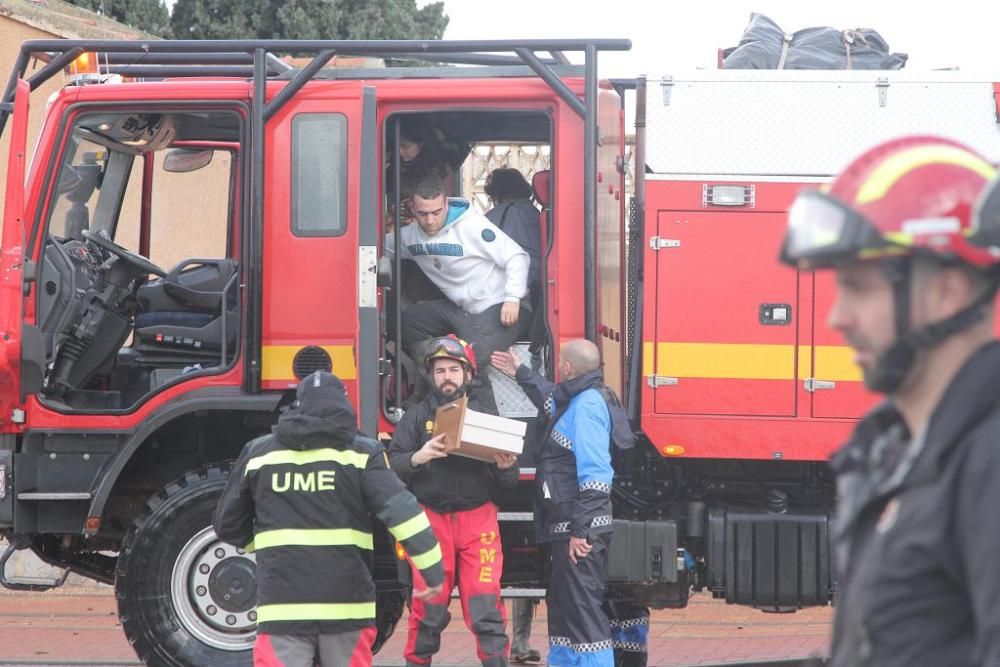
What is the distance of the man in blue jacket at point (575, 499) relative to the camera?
20.2 ft

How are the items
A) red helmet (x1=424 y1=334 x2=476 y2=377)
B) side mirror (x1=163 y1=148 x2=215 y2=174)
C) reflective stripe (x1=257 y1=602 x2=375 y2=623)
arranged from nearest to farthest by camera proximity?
reflective stripe (x1=257 y1=602 x2=375 y2=623), red helmet (x1=424 y1=334 x2=476 y2=377), side mirror (x1=163 y1=148 x2=215 y2=174)

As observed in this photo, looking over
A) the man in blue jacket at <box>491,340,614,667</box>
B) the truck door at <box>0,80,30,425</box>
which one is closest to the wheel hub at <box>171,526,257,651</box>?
the truck door at <box>0,80,30,425</box>

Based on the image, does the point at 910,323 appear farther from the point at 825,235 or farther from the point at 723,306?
the point at 723,306

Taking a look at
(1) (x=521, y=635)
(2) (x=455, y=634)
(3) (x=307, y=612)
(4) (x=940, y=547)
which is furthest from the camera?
(2) (x=455, y=634)

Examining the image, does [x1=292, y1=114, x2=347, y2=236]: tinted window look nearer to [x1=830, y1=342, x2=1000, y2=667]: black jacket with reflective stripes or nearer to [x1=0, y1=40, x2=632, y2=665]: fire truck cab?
[x1=0, y1=40, x2=632, y2=665]: fire truck cab

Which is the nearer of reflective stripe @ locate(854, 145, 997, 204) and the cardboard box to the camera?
reflective stripe @ locate(854, 145, 997, 204)

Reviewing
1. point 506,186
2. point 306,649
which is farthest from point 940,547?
point 506,186

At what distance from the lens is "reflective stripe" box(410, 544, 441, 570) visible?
5047mm

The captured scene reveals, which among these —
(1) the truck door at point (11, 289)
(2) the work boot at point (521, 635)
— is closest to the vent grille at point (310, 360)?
(1) the truck door at point (11, 289)

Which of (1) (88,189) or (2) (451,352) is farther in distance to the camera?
(1) (88,189)

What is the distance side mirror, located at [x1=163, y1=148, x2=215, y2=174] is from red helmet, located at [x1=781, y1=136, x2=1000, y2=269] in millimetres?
5864

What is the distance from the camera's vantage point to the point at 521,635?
8.05m

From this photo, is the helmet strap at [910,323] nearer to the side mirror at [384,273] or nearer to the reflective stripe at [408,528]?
the reflective stripe at [408,528]

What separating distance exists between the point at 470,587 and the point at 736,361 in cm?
153
